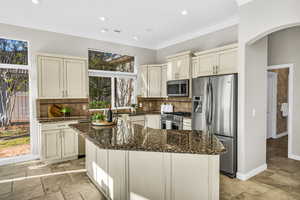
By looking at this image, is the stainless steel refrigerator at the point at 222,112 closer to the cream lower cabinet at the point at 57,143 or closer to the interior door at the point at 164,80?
the interior door at the point at 164,80

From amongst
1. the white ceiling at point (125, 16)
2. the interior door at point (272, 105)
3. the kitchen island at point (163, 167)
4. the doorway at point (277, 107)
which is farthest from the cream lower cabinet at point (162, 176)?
the interior door at point (272, 105)

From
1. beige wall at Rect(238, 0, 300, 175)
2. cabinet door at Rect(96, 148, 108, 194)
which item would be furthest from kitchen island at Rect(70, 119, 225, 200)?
beige wall at Rect(238, 0, 300, 175)

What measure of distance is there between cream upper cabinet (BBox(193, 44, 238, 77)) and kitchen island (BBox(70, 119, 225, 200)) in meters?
1.99

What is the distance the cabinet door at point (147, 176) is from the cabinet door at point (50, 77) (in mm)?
3030

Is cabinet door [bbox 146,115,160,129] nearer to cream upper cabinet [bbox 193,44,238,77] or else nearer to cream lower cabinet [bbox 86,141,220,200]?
cream upper cabinet [bbox 193,44,238,77]

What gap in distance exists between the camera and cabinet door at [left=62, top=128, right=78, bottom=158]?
3928 mm

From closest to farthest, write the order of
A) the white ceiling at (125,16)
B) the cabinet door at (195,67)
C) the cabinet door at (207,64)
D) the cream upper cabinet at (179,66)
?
1. the white ceiling at (125,16)
2. the cabinet door at (207,64)
3. the cabinet door at (195,67)
4. the cream upper cabinet at (179,66)

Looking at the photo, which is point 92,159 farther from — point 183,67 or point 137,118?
point 183,67

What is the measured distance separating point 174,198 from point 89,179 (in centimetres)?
190

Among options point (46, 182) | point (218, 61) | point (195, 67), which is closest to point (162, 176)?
point (46, 182)

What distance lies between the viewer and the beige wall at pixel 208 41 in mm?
3943

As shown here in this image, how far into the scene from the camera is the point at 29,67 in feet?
13.5

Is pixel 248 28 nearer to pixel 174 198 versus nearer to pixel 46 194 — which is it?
pixel 174 198

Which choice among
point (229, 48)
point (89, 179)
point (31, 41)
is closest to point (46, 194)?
point (89, 179)
